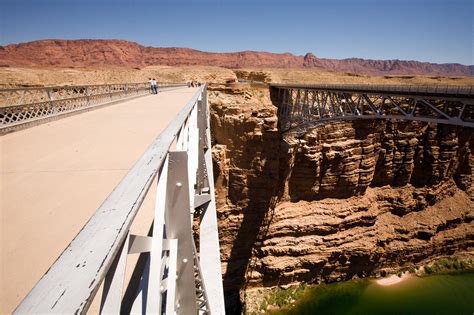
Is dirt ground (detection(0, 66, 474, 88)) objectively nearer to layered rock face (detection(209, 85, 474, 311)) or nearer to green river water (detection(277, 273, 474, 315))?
layered rock face (detection(209, 85, 474, 311))

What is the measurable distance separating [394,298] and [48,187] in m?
20.2

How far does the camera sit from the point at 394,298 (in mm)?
16594

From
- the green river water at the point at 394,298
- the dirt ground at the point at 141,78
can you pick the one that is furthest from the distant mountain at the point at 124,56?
the green river water at the point at 394,298

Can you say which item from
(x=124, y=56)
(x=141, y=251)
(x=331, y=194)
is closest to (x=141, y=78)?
(x=331, y=194)

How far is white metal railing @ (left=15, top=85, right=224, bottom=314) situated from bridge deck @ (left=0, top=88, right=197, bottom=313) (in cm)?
56

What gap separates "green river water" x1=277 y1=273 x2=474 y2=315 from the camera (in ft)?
51.7

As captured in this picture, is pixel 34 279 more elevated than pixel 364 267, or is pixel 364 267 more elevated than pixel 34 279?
pixel 34 279

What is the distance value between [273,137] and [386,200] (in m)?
10.7

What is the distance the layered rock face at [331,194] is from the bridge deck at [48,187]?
10853 millimetres

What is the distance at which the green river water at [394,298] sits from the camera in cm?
1576

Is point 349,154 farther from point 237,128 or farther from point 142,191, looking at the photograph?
point 142,191

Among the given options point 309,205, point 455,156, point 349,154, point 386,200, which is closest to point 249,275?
point 309,205

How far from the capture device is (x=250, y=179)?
15906 mm

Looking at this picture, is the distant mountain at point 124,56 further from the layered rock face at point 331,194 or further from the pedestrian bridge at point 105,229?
the pedestrian bridge at point 105,229
